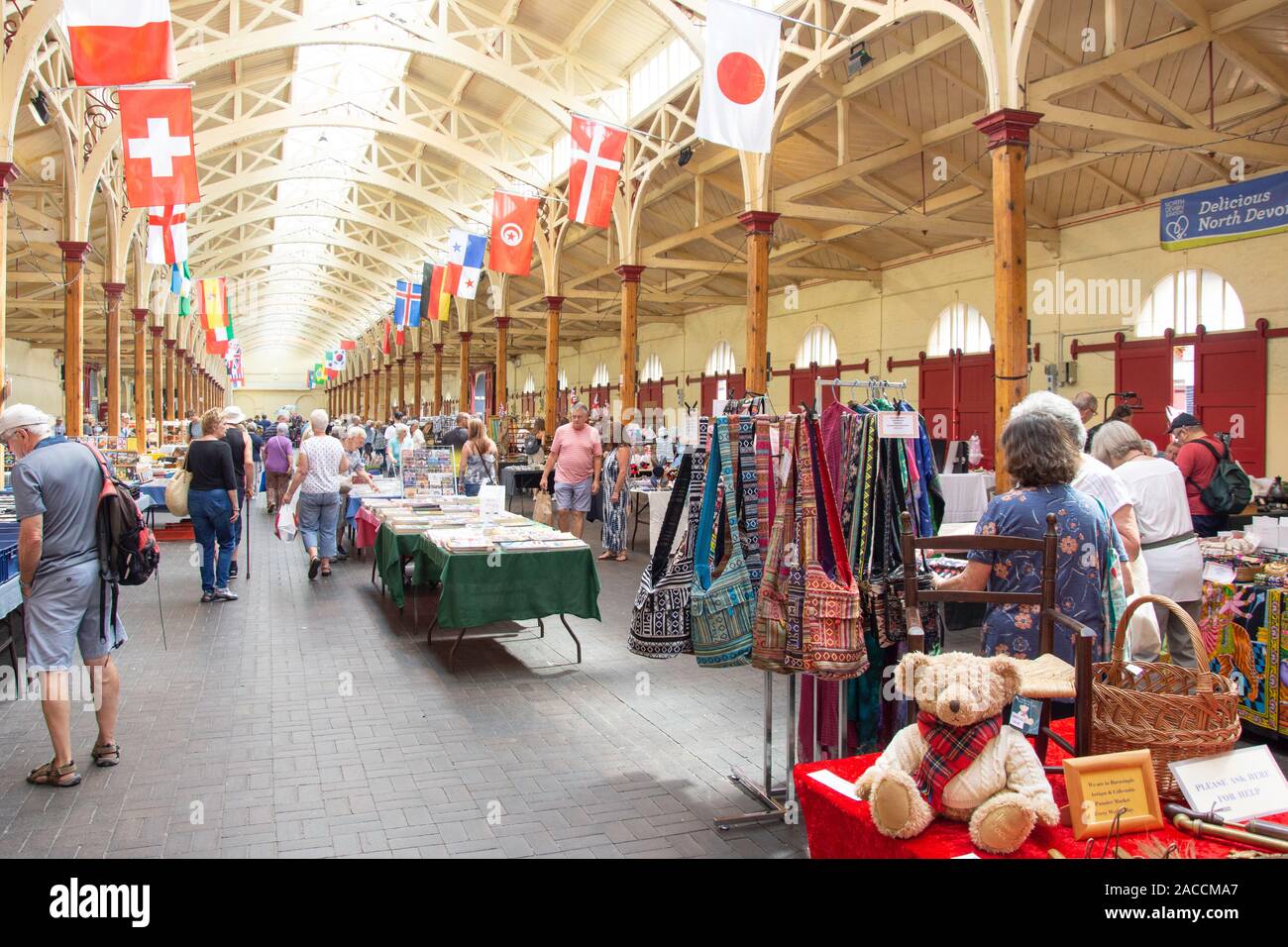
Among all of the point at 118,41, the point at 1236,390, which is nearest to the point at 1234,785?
the point at 118,41

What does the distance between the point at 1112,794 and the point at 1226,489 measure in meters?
6.01

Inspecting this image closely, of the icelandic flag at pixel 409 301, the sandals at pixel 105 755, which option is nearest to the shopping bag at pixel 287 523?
the sandals at pixel 105 755

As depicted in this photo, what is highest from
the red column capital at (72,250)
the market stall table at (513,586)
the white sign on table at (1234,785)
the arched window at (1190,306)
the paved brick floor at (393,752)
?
the red column capital at (72,250)

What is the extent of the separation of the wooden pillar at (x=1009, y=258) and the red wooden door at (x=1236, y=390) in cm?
706

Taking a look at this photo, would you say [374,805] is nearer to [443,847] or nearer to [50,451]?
[443,847]

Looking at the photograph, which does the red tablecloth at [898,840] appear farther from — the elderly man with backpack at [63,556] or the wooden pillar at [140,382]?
the wooden pillar at [140,382]

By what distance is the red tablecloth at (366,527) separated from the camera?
10.4m

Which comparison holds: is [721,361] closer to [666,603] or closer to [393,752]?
[393,752]

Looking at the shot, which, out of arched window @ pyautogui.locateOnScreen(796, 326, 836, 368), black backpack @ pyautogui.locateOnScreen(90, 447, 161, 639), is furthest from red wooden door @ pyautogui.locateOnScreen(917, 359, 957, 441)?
black backpack @ pyautogui.locateOnScreen(90, 447, 161, 639)

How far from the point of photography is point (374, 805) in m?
4.10

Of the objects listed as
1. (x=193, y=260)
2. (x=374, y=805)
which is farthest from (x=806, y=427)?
(x=193, y=260)

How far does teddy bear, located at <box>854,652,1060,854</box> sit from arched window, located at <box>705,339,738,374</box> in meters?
24.7

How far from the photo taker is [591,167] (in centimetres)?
1253
